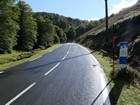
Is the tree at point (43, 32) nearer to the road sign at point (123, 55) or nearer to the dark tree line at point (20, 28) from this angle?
the dark tree line at point (20, 28)

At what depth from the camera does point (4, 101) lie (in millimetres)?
7555

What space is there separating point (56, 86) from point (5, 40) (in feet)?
70.4

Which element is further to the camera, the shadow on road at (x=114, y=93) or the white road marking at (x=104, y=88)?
the white road marking at (x=104, y=88)

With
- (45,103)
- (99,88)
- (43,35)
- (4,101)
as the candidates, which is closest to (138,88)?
(99,88)

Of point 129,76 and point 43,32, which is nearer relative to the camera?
point 129,76

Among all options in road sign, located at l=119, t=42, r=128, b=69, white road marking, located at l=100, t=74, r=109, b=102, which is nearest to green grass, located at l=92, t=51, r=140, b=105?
white road marking, located at l=100, t=74, r=109, b=102

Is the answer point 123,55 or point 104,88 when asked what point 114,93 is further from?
point 123,55

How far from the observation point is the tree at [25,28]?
5388cm

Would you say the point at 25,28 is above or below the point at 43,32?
above

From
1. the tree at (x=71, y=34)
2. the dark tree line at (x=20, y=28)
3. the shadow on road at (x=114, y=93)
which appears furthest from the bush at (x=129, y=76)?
the tree at (x=71, y=34)

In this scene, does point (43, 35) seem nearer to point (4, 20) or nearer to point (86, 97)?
point (4, 20)

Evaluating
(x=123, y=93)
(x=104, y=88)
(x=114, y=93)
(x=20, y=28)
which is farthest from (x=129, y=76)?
(x=20, y=28)

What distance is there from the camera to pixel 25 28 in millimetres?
54688

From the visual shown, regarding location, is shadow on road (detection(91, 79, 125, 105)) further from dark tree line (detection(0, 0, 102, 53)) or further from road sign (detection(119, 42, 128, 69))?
dark tree line (detection(0, 0, 102, 53))
